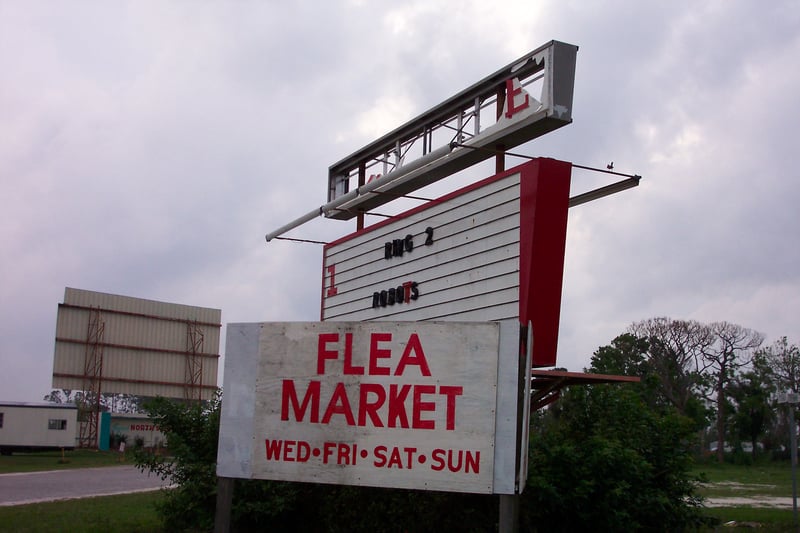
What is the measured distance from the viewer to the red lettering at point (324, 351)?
282 inches

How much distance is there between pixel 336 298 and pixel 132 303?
132 ft

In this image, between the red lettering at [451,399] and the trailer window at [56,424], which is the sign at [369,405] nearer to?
the red lettering at [451,399]

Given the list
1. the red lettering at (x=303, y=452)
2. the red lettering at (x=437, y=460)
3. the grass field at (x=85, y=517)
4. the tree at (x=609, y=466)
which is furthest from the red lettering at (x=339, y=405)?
the grass field at (x=85, y=517)

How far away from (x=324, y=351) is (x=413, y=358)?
0.82m

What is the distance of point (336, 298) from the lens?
44.3 ft

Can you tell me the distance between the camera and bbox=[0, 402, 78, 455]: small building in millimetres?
47156

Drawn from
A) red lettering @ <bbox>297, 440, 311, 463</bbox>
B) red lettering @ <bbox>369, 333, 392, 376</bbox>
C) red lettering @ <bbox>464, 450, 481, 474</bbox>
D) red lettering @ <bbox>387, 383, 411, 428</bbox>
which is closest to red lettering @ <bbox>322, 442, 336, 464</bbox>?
red lettering @ <bbox>297, 440, 311, 463</bbox>

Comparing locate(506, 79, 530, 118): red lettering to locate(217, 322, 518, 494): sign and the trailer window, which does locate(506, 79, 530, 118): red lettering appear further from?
the trailer window

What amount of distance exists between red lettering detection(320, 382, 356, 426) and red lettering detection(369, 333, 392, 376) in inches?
11.9

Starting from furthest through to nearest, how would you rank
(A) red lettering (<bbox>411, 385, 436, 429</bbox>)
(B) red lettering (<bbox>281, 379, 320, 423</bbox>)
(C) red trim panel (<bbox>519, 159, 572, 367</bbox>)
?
(C) red trim panel (<bbox>519, 159, 572, 367</bbox>) → (B) red lettering (<bbox>281, 379, 320, 423</bbox>) → (A) red lettering (<bbox>411, 385, 436, 429</bbox>)

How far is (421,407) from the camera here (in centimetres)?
678

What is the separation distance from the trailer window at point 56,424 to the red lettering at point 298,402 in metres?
45.4

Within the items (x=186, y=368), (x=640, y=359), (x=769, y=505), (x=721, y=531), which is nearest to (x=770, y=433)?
(x=640, y=359)

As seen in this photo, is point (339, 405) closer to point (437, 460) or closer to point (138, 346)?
point (437, 460)
